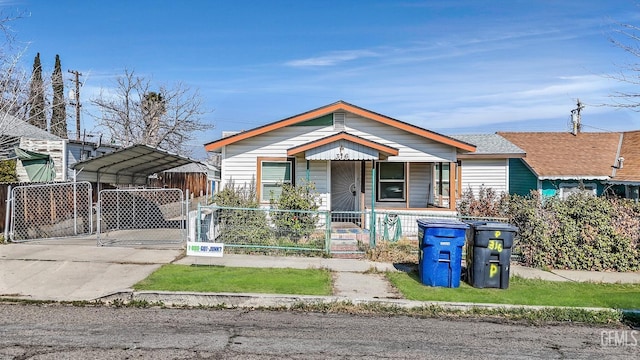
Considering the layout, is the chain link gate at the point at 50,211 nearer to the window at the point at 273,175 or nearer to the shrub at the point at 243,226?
the shrub at the point at 243,226

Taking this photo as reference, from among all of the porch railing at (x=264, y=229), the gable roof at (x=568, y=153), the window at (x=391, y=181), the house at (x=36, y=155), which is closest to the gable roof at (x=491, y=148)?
the gable roof at (x=568, y=153)

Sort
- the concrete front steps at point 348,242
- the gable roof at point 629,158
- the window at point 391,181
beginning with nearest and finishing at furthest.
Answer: the concrete front steps at point 348,242
the window at point 391,181
the gable roof at point 629,158

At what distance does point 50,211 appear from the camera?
13562mm

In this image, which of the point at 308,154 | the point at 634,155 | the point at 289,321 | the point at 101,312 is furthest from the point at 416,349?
the point at 634,155

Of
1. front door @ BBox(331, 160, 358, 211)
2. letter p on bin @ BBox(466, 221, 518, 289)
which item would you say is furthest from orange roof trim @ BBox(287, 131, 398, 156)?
letter p on bin @ BBox(466, 221, 518, 289)

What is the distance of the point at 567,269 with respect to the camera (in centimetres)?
1080

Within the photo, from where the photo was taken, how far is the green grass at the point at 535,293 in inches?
313

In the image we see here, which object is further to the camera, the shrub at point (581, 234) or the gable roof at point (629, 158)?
the gable roof at point (629, 158)

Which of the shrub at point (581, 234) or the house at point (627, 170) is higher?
the house at point (627, 170)

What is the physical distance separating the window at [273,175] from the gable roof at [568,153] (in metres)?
12.4

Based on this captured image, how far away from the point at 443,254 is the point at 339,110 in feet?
25.1

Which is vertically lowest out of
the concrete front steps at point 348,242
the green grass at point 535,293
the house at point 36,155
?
the green grass at point 535,293

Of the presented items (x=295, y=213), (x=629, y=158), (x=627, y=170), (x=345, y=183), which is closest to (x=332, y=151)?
(x=345, y=183)

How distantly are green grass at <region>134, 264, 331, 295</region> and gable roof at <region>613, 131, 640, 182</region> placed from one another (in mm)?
17648
